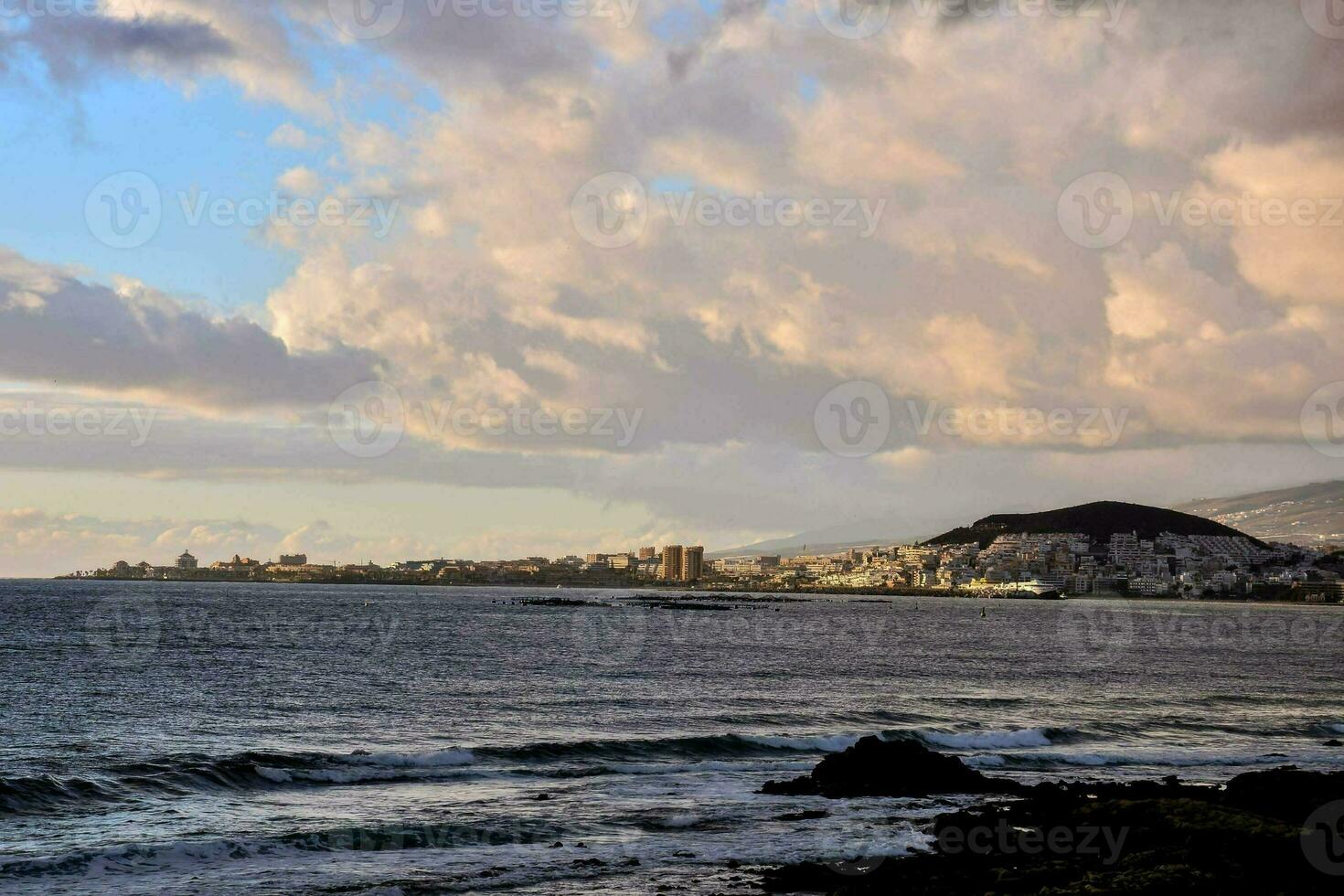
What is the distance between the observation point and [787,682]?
215ft

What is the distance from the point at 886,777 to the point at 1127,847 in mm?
10772

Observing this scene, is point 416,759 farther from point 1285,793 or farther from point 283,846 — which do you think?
point 1285,793

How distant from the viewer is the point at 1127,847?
21766 mm

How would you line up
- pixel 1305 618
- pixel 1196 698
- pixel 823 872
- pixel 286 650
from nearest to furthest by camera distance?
pixel 823 872, pixel 1196 698, pixel 286 650, pixel 1305 618

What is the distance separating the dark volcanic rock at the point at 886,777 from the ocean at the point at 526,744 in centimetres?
115

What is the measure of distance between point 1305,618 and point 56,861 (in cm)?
21121

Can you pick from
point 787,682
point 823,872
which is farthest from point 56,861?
point 787,682

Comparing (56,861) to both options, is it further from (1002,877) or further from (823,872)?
(1002,877)

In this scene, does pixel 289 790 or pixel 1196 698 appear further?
pixel 1196 698

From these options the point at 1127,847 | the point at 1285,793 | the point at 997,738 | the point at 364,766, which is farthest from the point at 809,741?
the point at 1127,847

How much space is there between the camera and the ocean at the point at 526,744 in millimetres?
24172

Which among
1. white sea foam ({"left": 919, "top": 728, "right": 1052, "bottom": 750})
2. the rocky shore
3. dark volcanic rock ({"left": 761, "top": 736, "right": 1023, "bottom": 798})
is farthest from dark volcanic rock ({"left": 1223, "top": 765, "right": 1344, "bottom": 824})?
white sea foam ({"left": 919, "top": 728, "right": 1052, "bottom": 750})

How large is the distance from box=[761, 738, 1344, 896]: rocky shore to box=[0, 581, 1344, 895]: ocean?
1.75 metres

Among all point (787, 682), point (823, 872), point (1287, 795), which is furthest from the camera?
point (787, 682)
